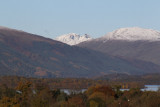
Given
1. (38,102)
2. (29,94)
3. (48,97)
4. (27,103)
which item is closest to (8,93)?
(29,94)

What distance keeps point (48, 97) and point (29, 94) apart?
685cm

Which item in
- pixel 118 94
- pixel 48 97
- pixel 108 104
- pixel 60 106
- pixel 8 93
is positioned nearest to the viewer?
pixel 60 106

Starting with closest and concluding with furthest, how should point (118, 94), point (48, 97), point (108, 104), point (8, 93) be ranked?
1. point (108, 104)
2. point (48, 97)
3. point (8, 93)
4. point (118, 94)

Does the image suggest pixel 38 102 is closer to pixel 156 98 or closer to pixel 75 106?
pixel 75 106

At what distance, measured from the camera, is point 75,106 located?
57219mm

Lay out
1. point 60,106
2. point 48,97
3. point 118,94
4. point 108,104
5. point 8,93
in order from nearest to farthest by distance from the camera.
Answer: point 60,106 → point 108,104 → point 48,97 → point 8,93 → point 118,94

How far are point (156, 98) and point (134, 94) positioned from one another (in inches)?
779

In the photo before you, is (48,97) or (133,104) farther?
(48,97)

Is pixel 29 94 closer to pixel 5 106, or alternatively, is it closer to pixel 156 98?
pixel 5 106

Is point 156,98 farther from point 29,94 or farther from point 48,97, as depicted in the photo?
point 29,94

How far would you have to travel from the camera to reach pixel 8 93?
77688mm

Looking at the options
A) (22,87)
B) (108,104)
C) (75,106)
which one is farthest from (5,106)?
(22,87)

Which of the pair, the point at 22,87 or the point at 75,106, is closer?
the point at 75,106

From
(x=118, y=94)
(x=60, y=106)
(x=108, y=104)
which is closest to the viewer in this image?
(x=60, y=106)
